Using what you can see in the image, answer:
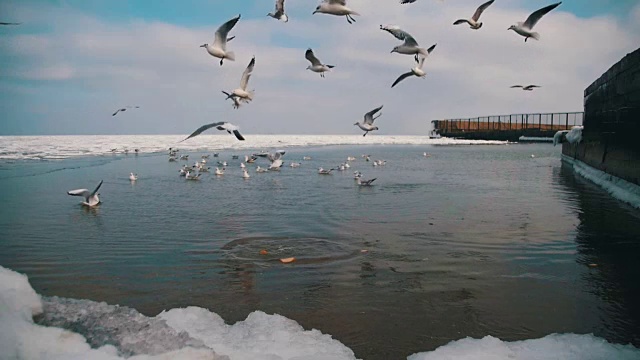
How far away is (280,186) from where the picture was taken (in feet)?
42.3

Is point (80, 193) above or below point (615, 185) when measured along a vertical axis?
above

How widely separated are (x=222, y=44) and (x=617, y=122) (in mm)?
8233

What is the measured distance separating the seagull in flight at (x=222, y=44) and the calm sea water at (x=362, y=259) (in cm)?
269

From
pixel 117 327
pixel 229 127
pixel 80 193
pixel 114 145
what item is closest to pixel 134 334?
pixel 117 327

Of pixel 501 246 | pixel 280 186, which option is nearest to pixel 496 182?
pixel 280 186

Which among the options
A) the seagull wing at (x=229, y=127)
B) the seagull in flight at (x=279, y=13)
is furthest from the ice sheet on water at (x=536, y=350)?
the seagull in flight at (x=279, y=13)

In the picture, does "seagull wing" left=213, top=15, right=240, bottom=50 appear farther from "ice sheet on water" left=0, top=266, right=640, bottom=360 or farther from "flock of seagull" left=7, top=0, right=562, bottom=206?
"ice sheet on water" left=0, top=266, right=640, bottom=360

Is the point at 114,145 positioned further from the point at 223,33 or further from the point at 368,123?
the point at 223,33

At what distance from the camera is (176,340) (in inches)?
128

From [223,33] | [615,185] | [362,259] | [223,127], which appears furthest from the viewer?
[615,185]

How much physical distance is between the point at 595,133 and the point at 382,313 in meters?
12.0

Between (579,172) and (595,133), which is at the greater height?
(595,133)

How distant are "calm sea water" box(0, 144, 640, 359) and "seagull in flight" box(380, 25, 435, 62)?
8.98ft

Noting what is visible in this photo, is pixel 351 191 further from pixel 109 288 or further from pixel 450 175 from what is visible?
pixel 109 288
